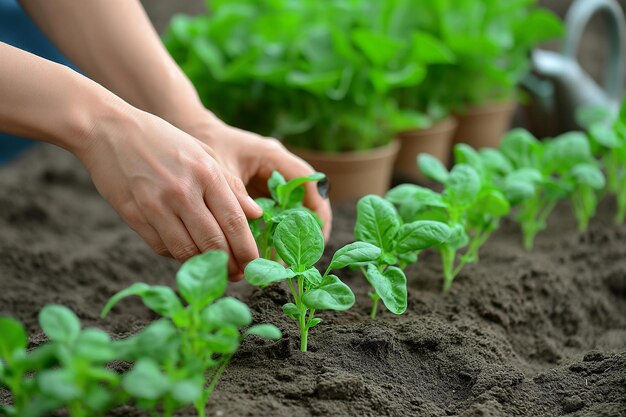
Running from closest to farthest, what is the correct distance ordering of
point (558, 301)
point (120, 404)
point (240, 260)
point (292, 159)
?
1. point (120, 404)
2. point (240, 260)
3. point (292, 159)
4. point (558, 301)

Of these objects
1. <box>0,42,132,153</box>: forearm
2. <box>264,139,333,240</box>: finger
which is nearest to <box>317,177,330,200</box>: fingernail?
<box>264,139,333,240</box>: finger

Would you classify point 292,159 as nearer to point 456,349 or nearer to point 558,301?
point 456,349

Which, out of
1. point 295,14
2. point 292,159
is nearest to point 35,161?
point 295,14

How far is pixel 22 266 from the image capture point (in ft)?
5.79

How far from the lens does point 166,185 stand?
1.10 m

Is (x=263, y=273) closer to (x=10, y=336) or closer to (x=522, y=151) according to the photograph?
(x=10, y=336)

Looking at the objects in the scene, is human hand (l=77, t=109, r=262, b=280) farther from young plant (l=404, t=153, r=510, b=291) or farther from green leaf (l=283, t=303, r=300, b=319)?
young plant (l=404, t=153, r=510, b=291)

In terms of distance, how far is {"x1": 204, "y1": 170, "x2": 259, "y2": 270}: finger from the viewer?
1126 millimetres

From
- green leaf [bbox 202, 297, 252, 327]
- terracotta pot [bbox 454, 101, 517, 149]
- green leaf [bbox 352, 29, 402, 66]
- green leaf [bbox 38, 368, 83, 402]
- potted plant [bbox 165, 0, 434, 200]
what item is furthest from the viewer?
terracotta pot [bbox 454, 101, 517, 149]

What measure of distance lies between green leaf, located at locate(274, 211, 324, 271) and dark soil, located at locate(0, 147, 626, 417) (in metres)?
0.13

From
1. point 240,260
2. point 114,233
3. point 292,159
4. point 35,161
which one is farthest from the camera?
point 35,161

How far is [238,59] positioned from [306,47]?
219 millimetres

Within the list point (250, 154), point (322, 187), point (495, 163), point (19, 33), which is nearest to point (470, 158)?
point (495, 163)

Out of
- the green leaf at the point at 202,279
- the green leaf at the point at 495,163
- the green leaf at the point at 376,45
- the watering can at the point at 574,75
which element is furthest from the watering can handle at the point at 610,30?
the green leaf at the point at 202,279
